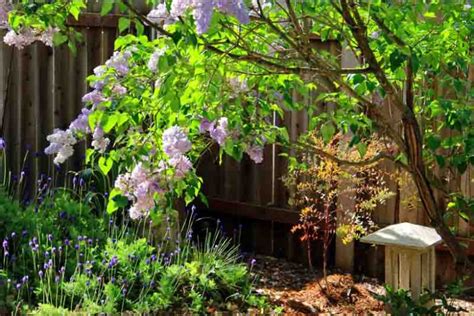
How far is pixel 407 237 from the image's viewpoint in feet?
13.2

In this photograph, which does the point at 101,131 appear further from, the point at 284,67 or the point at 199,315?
the point at 199,315

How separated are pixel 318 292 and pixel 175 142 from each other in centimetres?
238

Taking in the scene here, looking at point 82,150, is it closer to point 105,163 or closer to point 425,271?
point 425,271

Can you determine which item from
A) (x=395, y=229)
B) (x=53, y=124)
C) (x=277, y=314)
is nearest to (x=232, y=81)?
(x=395, y=229)

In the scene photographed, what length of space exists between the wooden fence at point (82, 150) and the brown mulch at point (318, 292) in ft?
0.97

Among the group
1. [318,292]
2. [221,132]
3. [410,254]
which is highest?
[221,132]

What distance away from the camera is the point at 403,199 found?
5.21m

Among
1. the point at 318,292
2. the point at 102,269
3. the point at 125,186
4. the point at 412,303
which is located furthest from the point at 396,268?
the point at 125,186

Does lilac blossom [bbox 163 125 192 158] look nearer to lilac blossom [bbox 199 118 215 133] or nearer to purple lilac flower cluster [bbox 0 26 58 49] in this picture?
lilac blossom [bbox 199 118 215 133]

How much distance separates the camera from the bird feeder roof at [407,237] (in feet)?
13.0

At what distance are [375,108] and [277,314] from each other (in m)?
1.62

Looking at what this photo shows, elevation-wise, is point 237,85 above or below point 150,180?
above

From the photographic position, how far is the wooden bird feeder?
3.99m

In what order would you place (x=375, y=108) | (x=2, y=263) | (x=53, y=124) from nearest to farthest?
(x=375, y=108)
(x=2, y=263)
(x=53, y=124)
